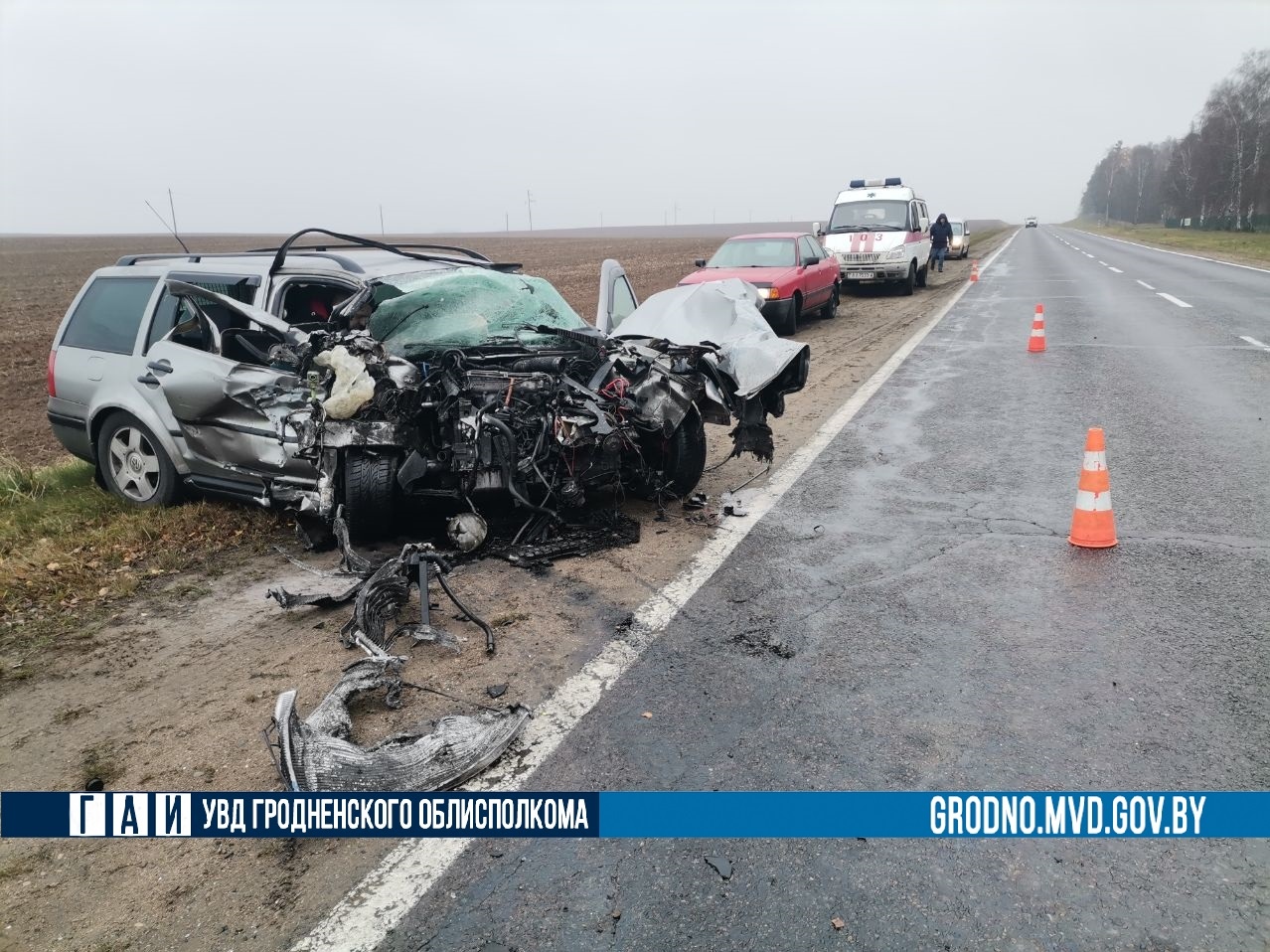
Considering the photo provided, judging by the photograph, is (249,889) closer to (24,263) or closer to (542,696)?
(542,696)

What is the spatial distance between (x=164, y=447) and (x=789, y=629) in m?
4.34

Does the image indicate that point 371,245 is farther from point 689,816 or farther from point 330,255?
point 689,816

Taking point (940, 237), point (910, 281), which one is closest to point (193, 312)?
point (910, 281)

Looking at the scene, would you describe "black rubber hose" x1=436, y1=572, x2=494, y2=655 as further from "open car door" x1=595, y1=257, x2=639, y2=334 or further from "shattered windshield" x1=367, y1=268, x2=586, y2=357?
"open car door" x1=595, y1=257, x2=639, y2=334

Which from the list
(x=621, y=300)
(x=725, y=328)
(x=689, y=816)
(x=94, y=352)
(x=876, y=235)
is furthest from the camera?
A: (x=876, y=235)

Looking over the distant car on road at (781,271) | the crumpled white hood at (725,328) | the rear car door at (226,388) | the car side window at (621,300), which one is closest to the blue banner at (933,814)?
the rear car door at (226,388)

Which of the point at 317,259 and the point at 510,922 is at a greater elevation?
the point at 317,259

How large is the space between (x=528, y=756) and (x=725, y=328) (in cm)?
420

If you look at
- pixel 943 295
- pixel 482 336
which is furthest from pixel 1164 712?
pixel 943 295

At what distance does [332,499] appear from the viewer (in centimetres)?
507

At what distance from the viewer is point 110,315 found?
20.8 ft

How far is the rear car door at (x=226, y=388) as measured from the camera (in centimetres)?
535

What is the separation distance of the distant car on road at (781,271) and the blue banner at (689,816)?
11.5 metres

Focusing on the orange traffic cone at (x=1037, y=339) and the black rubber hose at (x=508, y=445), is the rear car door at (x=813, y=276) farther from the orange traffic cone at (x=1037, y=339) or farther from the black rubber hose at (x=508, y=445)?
the black rubber hose at (x=508, y=445)
